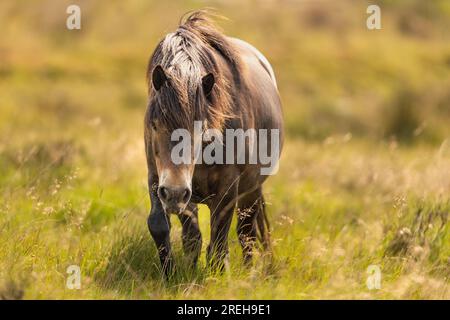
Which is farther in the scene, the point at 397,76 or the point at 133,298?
the point at 397,76

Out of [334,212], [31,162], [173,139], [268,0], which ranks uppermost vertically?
[268,0]

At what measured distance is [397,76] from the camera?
80.1 feet

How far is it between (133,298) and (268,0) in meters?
28.9

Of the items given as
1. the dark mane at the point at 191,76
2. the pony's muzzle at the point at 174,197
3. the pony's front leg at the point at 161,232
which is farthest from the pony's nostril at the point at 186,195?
the pony's front leg at the point at 161,232

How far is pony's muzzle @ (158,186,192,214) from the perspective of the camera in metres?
4.68

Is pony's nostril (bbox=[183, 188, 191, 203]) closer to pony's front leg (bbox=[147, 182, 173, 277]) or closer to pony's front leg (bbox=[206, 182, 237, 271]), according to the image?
pony's front leg (bbox=[147, 182, 173, 277])

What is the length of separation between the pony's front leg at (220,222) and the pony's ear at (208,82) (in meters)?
0.85

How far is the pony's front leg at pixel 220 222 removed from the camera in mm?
5605

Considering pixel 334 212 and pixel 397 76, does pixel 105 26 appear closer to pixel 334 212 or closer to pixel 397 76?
pixel 397 76

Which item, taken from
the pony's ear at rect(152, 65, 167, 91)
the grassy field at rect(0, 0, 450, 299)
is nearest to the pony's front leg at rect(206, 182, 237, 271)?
the grassy field at rect(0, 0, 450, 299)

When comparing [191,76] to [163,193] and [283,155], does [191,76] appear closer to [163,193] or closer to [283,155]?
[163,193]

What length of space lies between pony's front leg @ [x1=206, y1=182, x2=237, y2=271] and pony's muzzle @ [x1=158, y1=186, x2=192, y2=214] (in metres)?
0.89
